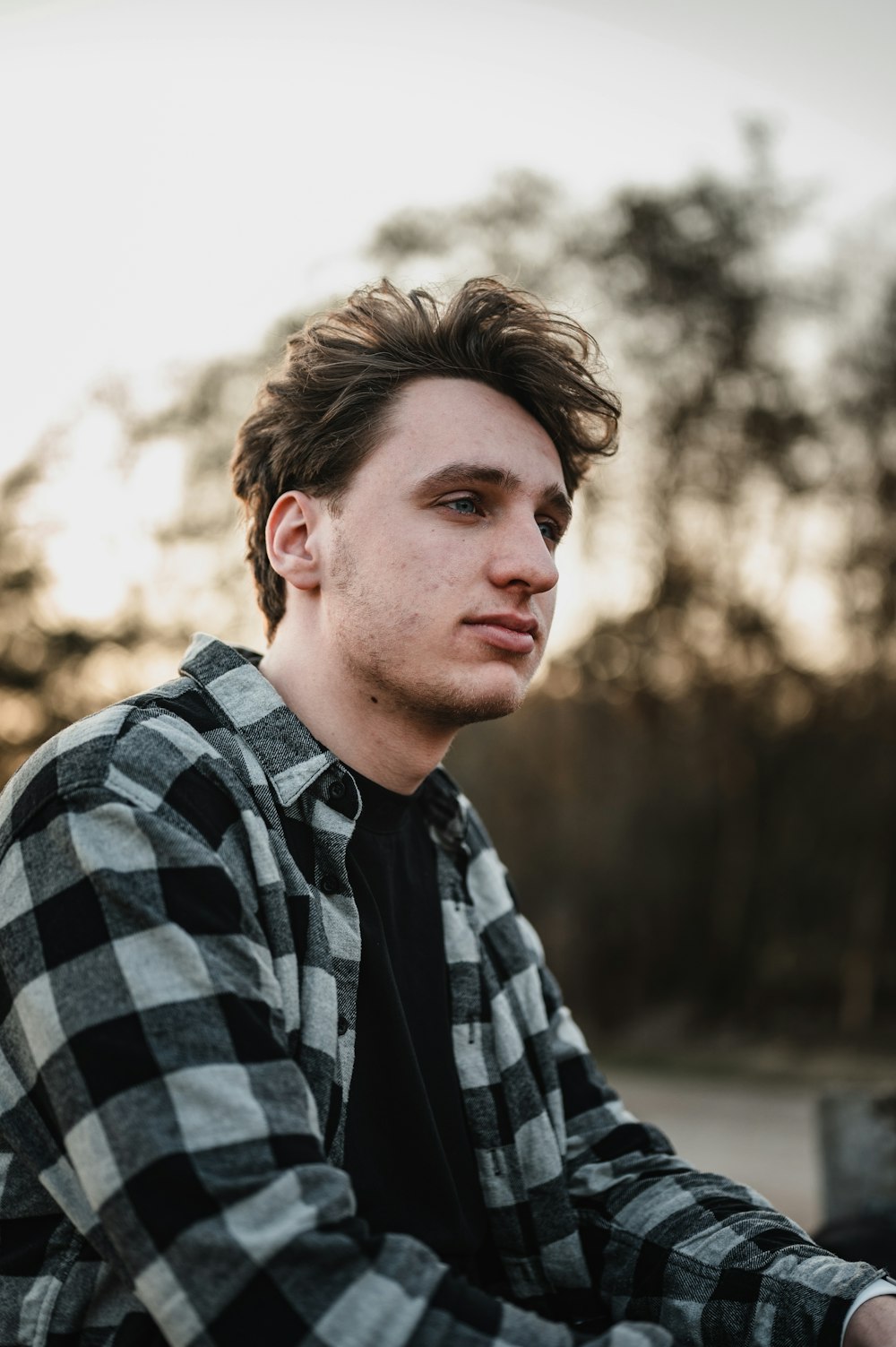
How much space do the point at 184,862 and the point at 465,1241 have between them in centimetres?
87

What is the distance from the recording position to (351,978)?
179 cm

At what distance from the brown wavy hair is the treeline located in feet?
29.4

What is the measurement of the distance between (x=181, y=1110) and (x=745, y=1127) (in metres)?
7.14

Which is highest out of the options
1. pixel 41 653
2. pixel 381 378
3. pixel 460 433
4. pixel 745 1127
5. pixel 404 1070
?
pixel 41 653

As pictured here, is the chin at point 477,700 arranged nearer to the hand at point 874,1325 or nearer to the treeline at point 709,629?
the hand at point 874,1325

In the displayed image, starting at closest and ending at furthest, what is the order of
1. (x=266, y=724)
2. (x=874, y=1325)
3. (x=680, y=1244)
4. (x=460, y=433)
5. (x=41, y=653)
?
(x=874, y=1325) → (x=266, y=724) → (x=680, y=1244) → (x=460, y=433) → (x=41, y=653)

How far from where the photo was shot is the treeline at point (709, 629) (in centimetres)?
1161

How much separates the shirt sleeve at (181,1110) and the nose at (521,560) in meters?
0.74

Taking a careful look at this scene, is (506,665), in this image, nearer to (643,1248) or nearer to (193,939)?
(193,939)

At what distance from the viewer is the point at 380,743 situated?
81.4 inches

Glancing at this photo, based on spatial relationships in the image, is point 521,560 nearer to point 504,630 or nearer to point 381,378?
point 504,630

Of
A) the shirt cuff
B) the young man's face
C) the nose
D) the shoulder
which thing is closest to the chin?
the young man's face

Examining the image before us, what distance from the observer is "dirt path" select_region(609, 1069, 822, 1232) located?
596 cm

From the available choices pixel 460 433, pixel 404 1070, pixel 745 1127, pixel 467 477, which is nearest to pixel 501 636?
pixel 467 477
